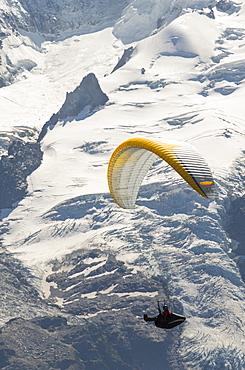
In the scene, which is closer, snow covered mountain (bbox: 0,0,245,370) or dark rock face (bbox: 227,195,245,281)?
snow covered mountain (bbox: 0,0,245,370)

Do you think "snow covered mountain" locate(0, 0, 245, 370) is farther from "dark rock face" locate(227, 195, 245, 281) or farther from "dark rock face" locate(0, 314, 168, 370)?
"dark rock face" locate(227, 195, 245, 281)

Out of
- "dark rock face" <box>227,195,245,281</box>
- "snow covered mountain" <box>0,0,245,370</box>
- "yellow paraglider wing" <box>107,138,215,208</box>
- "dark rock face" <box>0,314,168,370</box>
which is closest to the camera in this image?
"yellow paraglider wing" <box>107,138,215,208</box>

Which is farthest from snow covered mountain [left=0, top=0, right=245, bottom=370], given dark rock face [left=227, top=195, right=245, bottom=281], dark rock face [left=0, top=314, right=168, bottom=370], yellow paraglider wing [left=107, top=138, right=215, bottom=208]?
yellow paraglider wing [left=107, top=138, right=215, bottom=208]

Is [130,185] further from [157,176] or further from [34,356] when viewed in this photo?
[157,176]

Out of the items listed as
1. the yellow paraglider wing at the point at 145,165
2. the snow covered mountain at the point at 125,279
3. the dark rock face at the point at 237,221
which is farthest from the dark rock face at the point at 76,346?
the yellow paraglider wing at the point at 145,165

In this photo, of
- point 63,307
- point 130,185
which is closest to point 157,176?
point 63,307

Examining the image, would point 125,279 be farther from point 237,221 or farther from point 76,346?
point 237,221

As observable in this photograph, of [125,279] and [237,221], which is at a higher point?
[125,279]

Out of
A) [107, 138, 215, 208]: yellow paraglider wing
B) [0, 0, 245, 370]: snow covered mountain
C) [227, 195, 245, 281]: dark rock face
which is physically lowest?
[227, 195, 245, 281]: dark rock face

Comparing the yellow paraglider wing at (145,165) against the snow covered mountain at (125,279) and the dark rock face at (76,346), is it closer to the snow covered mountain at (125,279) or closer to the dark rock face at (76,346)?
the snow covered mountain at (125,279)

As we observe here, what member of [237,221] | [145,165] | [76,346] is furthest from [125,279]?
[145,165]
